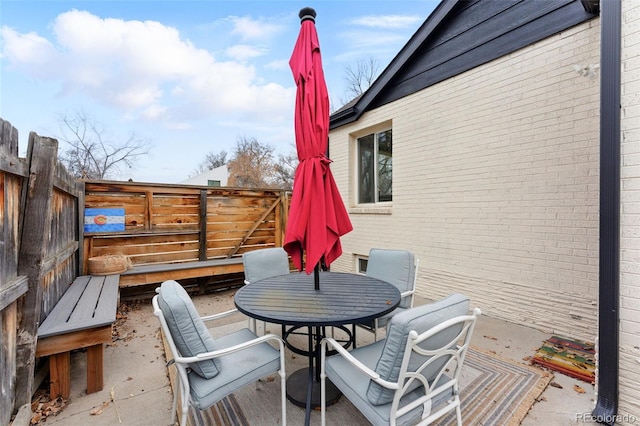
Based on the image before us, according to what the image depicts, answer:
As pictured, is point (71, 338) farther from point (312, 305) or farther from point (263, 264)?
point (312, 305)

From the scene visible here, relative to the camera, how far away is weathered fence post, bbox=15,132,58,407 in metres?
1.85

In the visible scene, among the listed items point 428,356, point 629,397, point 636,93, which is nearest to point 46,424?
point 428,356

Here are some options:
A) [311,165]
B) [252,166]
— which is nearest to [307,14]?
[311,165]

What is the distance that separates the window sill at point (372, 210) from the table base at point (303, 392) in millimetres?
3253

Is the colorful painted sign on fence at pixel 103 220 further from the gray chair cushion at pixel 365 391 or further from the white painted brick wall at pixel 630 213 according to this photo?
the white painted brick wall at pixel 630 213

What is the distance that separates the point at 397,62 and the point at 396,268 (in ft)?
12.2

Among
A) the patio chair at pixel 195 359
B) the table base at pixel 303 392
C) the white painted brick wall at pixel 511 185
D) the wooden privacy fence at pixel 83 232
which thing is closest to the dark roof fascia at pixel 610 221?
the white painted brick wall at pixel 511 185

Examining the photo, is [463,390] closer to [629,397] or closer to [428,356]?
[629,397]

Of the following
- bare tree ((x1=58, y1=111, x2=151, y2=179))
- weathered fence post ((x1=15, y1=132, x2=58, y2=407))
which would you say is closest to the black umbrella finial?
weathered fence post ((x1=15, y1=132, x2=58, y2=407))

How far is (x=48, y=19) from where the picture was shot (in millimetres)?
5848

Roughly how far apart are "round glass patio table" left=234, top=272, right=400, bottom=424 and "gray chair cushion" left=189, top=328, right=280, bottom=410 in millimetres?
286

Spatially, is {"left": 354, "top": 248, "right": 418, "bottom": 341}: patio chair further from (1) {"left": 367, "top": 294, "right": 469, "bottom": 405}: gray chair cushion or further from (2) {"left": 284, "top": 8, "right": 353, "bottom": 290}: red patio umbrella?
(1) {"left": 367, "top": 294, "right": 469, "bottom": 405}: gray chair cushion

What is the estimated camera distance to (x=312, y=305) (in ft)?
6.09

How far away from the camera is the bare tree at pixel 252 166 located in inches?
688
